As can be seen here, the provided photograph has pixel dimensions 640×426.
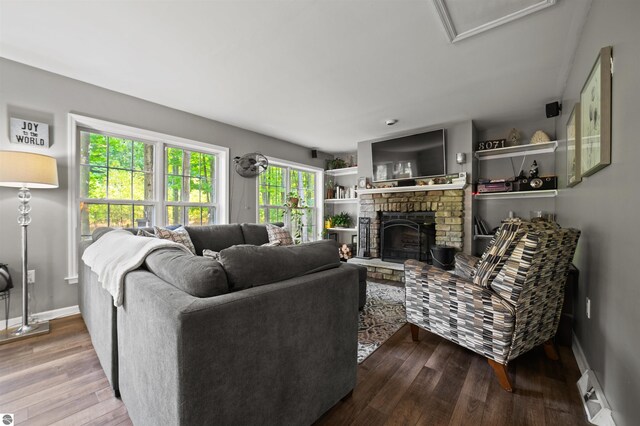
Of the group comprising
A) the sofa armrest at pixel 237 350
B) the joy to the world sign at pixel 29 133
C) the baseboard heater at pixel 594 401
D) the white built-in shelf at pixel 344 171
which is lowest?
the baseboard heater at pixel 594 401

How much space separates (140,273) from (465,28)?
262cm

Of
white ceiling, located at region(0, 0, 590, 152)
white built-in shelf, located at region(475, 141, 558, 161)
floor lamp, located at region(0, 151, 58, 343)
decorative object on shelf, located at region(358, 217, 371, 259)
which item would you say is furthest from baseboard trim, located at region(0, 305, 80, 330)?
white built-in shelf, located at region(475, 141, 558, 161)

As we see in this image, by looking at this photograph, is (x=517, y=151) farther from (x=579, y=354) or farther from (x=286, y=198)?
(x=286, y=198)

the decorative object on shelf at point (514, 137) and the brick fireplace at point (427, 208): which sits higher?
the decorative object on shelf at point (514, 137)

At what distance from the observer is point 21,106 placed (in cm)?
250

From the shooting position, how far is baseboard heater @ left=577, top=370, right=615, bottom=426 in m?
1.33

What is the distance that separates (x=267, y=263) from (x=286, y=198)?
420cm

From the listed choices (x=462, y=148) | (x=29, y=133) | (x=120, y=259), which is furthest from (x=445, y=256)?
(x=29, y=133)

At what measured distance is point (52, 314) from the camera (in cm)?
265

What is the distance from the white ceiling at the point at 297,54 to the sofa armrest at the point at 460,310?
1.82 metres

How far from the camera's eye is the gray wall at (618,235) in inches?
44.8

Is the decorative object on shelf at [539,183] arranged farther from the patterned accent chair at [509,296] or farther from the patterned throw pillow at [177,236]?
the patterned throw pillow at [177,236]

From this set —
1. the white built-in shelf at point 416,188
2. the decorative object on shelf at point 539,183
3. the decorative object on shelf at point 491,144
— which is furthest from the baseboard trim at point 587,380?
the decorative object on shelf at point 491,144

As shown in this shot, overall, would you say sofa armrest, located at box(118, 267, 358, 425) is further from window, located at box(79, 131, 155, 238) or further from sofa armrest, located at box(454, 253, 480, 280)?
window, located at box(79, 131, 155, 238)
